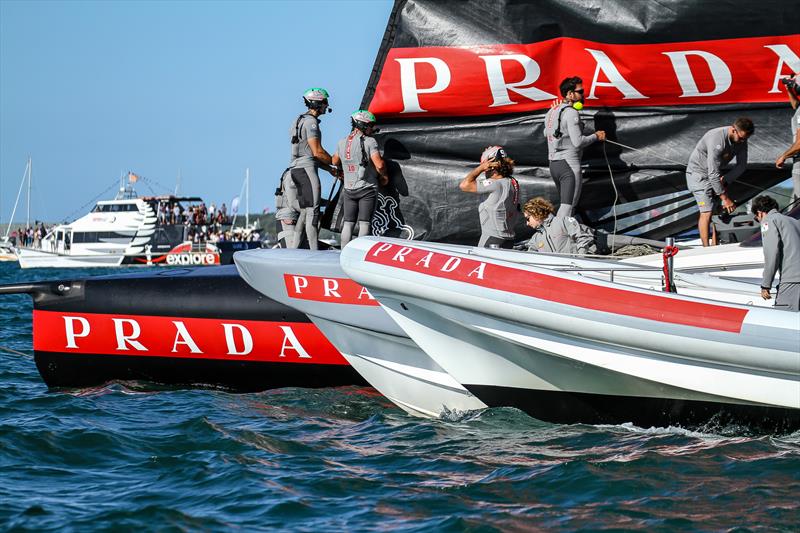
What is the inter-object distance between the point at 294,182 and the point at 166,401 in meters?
2.33

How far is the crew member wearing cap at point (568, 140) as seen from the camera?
807 centimetres

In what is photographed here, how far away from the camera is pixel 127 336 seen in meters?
7.91

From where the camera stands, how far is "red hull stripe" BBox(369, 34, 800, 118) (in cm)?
821

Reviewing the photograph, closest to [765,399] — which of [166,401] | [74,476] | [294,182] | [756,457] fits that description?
[756,457]

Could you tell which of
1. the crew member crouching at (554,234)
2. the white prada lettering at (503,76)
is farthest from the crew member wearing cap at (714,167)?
the white prada lettering at (503,76)

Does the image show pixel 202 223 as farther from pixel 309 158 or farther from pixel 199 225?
pixel 309 158

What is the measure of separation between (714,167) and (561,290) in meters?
2.85

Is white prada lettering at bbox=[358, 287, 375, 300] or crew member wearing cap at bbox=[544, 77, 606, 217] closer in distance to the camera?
white prada lettering at bbox=[358, 287, 375, 300]

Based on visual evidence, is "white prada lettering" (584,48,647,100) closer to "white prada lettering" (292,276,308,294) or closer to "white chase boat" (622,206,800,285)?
"white chase boat" (622,206,800,285)

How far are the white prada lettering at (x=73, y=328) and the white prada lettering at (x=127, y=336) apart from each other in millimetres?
222

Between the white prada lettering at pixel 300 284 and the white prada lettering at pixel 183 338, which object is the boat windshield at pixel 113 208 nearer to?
the white prada lettering at pixel 183 338

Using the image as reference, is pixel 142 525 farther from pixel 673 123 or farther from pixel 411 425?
pixel 673 123

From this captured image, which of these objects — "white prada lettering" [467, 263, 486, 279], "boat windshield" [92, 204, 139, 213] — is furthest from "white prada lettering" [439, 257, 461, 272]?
"boat windshield" [92, 204, 139, 213]

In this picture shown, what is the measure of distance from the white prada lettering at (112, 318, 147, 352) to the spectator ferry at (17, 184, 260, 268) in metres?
39.8
